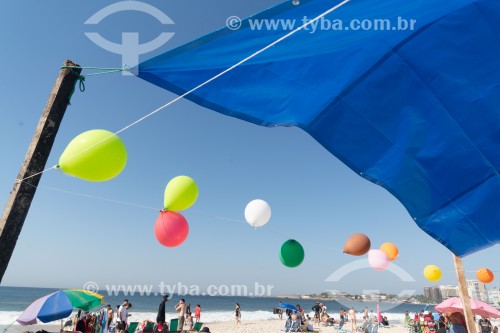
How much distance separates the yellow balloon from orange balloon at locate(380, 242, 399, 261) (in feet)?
8.00

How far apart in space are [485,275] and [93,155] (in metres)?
14.0

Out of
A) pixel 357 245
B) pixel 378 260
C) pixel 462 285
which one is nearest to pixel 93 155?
pixel 462 285

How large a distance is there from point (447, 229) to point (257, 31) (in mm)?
2627

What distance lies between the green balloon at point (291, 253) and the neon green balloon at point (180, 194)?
307 centimetres

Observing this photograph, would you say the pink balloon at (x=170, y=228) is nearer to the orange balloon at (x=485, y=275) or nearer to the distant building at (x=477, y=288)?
the orange balloon at (x=485, y=275)

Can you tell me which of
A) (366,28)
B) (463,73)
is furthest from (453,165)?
(366,28)

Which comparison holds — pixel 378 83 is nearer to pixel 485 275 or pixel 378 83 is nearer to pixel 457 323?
pixel 457 323

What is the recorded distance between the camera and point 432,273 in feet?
36.0

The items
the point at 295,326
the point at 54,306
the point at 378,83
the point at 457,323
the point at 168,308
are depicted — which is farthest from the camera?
the point at 168,308

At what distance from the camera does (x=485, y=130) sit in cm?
251

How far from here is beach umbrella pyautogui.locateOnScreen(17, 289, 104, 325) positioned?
26.0 ft

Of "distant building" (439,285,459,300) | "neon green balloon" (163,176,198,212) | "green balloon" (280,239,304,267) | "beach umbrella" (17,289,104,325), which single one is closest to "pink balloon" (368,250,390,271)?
"green balloon" (280,239,304,267)

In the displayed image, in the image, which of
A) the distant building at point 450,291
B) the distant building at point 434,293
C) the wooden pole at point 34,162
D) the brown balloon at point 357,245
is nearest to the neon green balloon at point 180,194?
the wooden pole at point 34,162

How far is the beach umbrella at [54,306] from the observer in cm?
793
